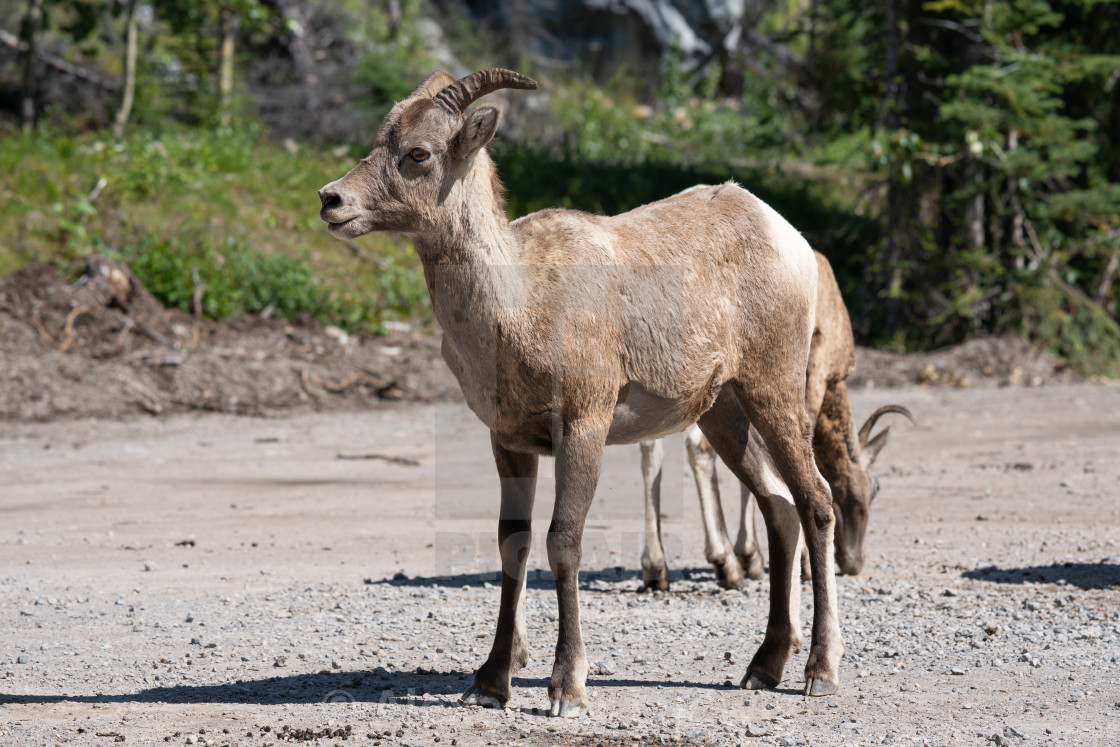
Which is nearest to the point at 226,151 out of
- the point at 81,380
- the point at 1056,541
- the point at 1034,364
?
the point at 81,380

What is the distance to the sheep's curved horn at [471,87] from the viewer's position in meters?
4.46

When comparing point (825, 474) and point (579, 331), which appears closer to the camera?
point (579, 331)

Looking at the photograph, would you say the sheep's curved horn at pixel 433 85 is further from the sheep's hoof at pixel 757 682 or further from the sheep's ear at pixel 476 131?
the sheep's hoof at pixel 757 682

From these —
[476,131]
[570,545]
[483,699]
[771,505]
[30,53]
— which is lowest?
[483,699]

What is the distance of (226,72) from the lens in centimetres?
1938

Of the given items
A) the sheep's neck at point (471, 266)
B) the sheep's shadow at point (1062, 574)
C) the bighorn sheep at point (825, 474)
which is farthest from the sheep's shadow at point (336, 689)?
the sheep's shadow at point (1062, 574)

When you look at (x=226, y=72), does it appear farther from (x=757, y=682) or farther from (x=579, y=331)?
(x=757, y=682)

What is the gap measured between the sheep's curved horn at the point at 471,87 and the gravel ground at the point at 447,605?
2.40 metres

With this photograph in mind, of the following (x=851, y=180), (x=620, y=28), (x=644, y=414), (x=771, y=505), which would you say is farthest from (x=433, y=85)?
(x=620, y=28)

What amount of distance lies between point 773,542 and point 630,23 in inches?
977

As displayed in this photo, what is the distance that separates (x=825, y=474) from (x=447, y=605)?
2.37 m

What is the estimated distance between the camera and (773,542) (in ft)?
17.2

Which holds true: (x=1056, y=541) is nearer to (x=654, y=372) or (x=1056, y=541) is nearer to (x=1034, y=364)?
(x=654, y=372)

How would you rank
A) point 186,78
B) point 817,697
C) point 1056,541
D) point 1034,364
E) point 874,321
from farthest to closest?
point 186,78 → point 874,321 → point 1034,364 → point 1056,541 → point 817,697
